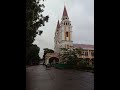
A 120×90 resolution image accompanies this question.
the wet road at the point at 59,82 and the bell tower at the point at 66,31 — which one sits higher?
the bell tower at the point at 66,31

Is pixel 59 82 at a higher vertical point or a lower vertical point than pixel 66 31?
lower

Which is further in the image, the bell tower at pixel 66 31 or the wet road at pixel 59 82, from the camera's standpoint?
the bell tower at pixel 66 31

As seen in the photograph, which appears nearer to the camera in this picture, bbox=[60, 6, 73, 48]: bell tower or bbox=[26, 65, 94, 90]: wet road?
bbox=[26, 65, 94, 90]: wet road

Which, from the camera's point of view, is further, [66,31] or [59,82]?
[66,31]

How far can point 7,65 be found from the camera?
3.16m

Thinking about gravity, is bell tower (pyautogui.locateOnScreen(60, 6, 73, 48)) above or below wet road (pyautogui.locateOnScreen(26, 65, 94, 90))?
above

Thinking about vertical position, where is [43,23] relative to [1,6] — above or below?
above
